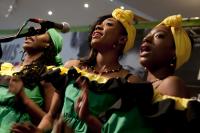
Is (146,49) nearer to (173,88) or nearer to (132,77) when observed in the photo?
(132,77)

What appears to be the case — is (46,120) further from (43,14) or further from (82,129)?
(43,14)

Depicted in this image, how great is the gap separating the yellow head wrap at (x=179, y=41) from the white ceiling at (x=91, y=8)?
2.58 m

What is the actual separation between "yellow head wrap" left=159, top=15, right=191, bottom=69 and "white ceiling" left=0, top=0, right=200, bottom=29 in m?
2.58

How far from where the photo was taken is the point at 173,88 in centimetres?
232

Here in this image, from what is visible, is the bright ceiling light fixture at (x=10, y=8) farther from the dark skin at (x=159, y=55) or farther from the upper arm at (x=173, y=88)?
the upper arm at (x=173, y=88)

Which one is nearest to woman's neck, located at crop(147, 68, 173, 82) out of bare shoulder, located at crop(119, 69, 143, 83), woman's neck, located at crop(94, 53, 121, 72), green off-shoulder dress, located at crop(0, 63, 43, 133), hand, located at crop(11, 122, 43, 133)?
bare shoulder, located at crop(119, 69, 143, 83)

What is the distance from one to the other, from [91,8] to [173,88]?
3331mm

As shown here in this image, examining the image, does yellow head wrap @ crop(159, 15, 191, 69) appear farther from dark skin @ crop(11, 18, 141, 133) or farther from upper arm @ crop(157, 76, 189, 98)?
dark skin @ crop(11, 18, 141, 133)

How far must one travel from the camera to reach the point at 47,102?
10.4 ft

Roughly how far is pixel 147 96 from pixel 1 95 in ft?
4.43

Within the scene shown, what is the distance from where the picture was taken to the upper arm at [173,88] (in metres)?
2.30

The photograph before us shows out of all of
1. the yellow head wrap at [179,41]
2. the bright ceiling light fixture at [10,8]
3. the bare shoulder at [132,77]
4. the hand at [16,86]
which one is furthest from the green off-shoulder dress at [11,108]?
the bright ceiling light fixture at [10,8]

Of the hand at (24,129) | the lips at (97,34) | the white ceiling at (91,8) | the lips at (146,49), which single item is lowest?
the hand at (24,129)

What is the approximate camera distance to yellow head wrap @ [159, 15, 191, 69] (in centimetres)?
259
